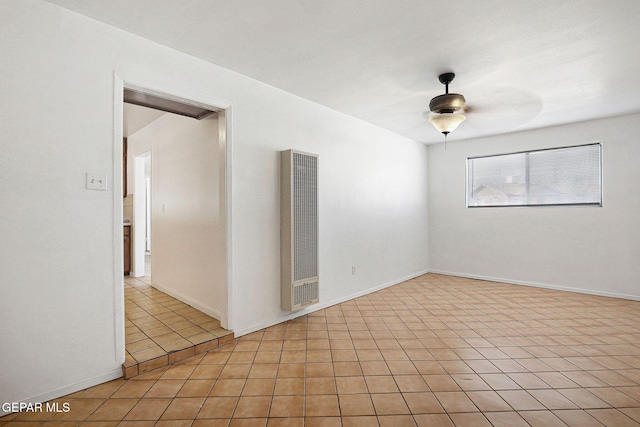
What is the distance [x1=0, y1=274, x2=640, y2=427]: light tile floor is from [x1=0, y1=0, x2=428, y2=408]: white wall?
31 centimetres

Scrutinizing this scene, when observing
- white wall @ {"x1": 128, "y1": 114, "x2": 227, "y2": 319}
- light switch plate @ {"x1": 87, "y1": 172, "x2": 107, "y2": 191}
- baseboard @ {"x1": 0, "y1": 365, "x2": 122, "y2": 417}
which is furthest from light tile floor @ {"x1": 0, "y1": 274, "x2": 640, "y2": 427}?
light switch plate @ {"x1": 87, "y1": 172, "x2": 107, "y2": 191}

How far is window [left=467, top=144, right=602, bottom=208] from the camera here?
177 inches

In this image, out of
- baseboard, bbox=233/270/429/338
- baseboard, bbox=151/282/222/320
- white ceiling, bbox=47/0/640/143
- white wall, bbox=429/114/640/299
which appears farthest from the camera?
white wall, bbox=429/114/640/299

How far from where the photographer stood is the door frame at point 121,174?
222cm

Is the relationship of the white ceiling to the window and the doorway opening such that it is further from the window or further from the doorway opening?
the window

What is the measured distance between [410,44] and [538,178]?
12.4 ft

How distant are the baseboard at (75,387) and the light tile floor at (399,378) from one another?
0.05 m

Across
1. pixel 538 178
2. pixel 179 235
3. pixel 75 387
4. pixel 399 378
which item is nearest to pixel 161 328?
pixel 75 387

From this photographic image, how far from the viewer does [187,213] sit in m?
3.78

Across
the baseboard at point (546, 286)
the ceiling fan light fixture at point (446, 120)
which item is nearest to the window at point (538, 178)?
the baseboard at point (546, 286)

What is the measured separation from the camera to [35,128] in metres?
1.92

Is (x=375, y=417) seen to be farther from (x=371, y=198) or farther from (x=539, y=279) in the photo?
(x=539, y=279)

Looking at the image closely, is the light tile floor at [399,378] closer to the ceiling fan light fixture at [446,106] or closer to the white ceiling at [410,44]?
the ceiling fan light fixture at [446,106]

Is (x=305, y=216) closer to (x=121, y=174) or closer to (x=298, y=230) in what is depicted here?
(x=298, y=230)
